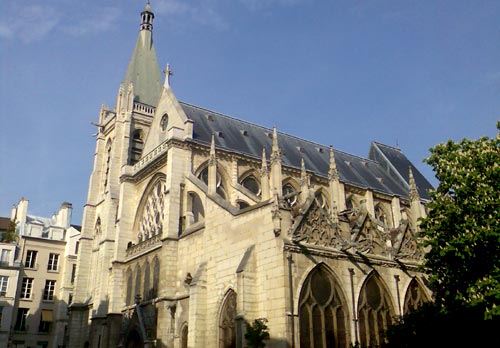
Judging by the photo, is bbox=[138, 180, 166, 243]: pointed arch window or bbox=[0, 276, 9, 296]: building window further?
bbox=[0, 276, 9, 296]: building window

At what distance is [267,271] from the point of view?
54.9 feet

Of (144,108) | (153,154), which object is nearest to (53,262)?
(144,108)

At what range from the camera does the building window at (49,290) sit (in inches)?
1560

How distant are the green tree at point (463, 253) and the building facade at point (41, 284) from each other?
1158 inches

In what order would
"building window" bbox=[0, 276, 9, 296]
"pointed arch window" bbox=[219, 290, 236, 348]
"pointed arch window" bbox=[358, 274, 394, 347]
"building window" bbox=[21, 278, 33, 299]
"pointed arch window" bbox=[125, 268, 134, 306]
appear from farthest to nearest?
1. "building window" bbox=[21, 278, 33, 299]
2. "building window" bbox=[0, 276, 9, 296]
3. "pointed arch window" bbox=[125, 268, 134, 306]
4. "pointed arch window" bbox=[219, 290, 236, 348]
5. "pointed arch window" bbox=[358, 274, 394, 347]

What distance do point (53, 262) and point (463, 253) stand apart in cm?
3439

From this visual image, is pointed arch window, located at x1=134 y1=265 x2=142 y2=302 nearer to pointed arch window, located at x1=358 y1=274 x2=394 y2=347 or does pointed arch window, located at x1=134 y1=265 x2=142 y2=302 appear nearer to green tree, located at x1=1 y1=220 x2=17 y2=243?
pointed arch window, located at x1=358 y1=274 x2=394 y2=347

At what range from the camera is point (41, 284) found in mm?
39500

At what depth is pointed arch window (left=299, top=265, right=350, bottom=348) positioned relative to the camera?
16.4 m

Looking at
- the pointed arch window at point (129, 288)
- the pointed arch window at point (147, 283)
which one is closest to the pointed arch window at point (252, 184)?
the pointed arch window at point (147, 283)

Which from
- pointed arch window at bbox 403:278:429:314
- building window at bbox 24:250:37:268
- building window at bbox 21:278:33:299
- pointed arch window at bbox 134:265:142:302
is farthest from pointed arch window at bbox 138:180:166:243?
building window at bbox 24:250:37:268

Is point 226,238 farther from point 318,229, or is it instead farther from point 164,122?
point 164,122

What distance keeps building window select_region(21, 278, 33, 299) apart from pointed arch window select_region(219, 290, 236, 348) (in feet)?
84.1

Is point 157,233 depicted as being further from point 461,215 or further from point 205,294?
point 461,215
